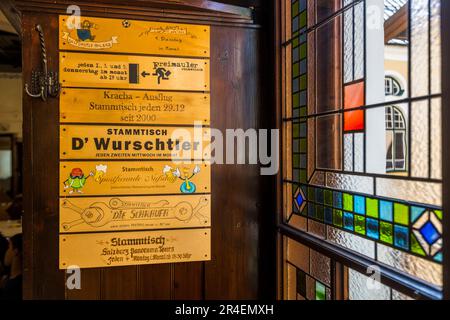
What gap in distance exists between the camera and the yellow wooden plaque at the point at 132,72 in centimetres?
137

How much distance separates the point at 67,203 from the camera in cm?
137

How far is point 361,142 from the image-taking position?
107 centimetres

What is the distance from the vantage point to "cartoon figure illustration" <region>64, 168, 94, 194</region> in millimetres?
1366

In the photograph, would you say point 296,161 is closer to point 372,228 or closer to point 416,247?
point 372,228

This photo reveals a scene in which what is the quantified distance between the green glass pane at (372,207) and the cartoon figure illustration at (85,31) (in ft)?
4.41

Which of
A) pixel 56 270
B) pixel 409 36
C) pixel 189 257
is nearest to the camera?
pixel 409 36

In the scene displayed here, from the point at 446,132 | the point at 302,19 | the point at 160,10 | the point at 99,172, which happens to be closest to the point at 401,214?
the point at 446,132

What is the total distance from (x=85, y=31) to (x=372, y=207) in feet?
4.59

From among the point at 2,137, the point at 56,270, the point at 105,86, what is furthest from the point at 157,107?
the point at 2,137

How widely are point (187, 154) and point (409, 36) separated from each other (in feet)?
3.25

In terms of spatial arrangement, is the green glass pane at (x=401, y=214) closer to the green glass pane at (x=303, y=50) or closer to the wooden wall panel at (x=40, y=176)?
the green glass pane at (x=303, y=50)

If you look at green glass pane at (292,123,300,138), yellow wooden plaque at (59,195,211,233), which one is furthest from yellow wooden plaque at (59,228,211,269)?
green glass pane at (292,123,300,138)
